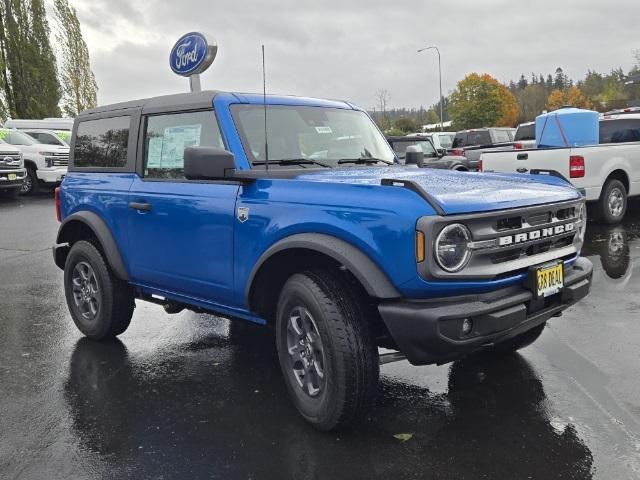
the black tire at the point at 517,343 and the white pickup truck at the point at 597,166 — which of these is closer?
the black tire at the point at 517,343

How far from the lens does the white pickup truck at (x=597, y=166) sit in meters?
9.55

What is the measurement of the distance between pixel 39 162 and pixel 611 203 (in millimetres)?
16774

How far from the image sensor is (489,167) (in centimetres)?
1039

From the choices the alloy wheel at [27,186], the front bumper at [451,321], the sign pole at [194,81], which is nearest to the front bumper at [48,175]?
the alloy wheel at [27,186]

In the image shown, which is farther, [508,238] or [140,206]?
[140,206]

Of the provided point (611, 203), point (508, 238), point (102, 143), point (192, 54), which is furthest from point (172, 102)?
point (611, 203)

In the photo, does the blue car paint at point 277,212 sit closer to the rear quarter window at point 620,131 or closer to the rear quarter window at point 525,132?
the rear quarter window at point 620,131

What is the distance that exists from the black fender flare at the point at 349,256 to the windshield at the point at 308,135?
85cm

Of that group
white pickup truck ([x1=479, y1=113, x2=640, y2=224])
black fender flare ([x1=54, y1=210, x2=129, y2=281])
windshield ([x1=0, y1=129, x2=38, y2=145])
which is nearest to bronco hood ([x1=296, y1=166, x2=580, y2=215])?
black fender flare ([x1=54, y1=210, x2=129, y2=281])

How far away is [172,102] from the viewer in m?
4.60

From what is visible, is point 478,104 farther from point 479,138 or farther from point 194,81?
point 194,81

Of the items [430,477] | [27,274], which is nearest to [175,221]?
[430,477]

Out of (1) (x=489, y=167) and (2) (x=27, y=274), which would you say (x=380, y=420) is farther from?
(1) (x=489, y=167)

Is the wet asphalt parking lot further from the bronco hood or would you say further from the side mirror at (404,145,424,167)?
the side mirror at (404,145,424,167)
